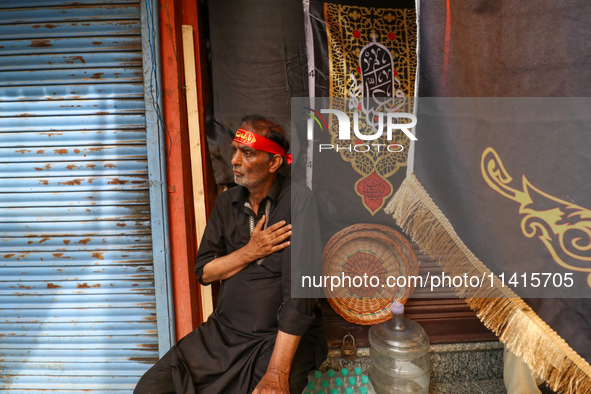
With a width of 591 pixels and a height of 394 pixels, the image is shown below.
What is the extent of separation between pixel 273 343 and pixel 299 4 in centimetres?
206

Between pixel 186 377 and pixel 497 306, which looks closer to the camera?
pixel 497 306

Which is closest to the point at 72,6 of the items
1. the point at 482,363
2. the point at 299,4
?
the point at 299,4

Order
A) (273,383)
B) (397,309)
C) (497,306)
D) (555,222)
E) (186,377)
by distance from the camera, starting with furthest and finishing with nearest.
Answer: (397,309) → (186,377) → (273,383) → (497,306) → (555,222)

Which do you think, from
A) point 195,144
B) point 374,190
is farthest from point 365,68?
point 195,144

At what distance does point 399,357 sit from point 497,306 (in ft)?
4.51

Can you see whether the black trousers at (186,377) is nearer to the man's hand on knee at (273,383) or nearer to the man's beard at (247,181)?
the man's hand on knee at (273,383)

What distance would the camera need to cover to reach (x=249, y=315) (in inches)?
67.4

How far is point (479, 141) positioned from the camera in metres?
0.90

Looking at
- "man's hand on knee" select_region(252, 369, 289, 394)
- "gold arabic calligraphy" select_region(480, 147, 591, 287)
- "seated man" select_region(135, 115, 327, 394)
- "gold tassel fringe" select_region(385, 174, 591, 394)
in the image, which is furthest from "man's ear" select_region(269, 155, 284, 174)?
"gold arabic calligraphy" select_region(480, 147, 591, 287)

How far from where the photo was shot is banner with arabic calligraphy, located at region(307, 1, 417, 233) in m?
1.91

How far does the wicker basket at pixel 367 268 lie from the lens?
6.88 feet

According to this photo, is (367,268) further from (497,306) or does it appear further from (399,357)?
(497,306)

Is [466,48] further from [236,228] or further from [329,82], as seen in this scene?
[236,228]

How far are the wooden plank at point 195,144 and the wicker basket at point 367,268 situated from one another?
828 mm
